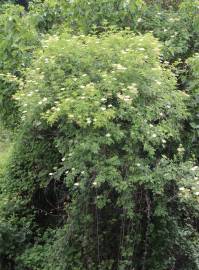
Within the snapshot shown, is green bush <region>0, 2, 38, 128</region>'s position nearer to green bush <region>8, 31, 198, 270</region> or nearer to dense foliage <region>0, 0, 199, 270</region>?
dense foliage <region>0, 0, 199, 270</region>

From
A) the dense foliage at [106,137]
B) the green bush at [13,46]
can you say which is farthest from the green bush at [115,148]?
the green bush at [13,46]

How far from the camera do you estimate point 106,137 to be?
338 centimetres

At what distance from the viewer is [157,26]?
537 cm

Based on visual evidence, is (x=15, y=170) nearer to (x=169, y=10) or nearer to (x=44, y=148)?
(x=44, y=148)

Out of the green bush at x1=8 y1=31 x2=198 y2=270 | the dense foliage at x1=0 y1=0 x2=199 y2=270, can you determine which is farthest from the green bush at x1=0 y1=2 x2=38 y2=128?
the green bush at x1=8 y1=31 x2=198 y2=270

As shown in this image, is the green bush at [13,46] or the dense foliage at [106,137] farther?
the green bush at [13,46]

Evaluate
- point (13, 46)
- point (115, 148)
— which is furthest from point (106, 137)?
point (13, 46)

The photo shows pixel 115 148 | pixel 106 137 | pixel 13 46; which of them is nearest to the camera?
pixel 106 137

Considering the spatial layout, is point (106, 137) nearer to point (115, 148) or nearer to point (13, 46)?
point (115, 148)

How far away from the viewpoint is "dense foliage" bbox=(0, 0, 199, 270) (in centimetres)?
345

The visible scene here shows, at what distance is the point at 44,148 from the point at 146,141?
59.7 inches

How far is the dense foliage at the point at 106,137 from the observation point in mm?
3453

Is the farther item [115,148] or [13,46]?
[13,46]

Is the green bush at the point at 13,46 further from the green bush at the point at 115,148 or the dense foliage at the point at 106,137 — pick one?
the green bush at the point at 115,148
